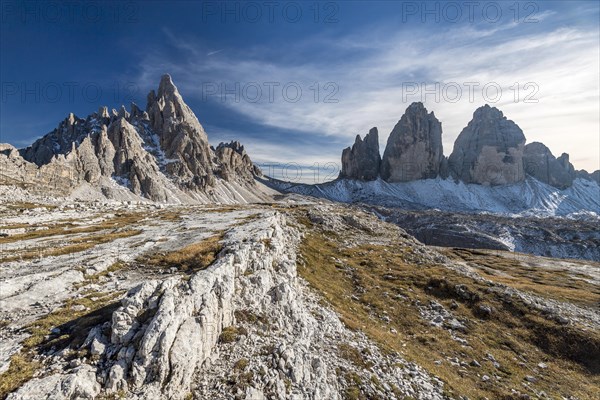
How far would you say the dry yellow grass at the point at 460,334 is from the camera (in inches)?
880

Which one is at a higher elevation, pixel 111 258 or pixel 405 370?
pixel 111 258

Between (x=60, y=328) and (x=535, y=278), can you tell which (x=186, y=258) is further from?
(x=535, y=278)

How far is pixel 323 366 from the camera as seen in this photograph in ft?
54.2

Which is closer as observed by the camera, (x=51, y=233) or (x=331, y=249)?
(x=51, y=233)

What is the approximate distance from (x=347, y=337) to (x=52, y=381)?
16.3 meters

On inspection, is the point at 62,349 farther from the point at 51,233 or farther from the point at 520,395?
the point at 51,233

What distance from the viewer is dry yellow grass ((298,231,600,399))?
73.3ft

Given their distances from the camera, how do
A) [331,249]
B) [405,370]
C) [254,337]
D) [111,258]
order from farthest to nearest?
[331,249] < [111,258] < [405,370] < [254,337]

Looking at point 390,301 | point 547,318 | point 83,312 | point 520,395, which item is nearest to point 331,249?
point 390,301

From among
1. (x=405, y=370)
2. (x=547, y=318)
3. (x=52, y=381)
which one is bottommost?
(x=547, y=318)

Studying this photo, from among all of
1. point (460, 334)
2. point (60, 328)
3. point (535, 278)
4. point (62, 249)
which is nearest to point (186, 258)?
point (60, 328)

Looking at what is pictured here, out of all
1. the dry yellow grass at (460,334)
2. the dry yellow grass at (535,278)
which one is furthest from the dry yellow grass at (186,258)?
the dry yellow grass at (535,278)

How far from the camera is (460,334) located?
29.0 m

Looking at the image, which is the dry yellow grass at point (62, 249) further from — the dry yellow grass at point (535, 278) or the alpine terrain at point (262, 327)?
the dry yellow grass at point (535, 278)
